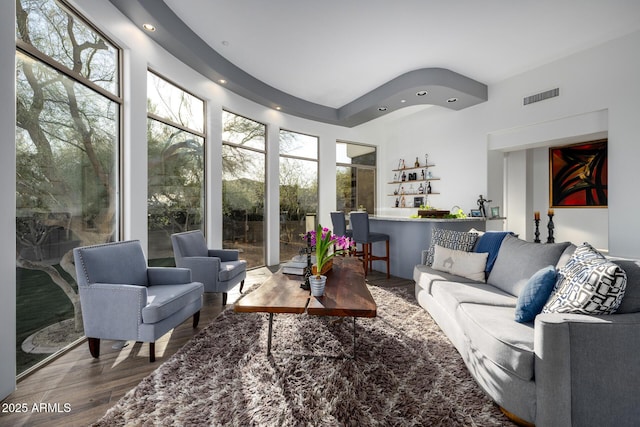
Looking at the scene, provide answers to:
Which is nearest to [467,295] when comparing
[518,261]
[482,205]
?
[518,261]

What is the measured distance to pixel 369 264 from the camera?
18.0ft

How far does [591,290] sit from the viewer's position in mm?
1523

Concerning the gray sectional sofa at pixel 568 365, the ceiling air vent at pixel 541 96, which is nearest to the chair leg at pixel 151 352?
the gray sectional sofa at pixel 568 365

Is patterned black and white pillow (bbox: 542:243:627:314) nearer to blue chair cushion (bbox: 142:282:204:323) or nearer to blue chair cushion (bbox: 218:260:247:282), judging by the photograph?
blue chair cushion (bbox: 142:282:204:323)

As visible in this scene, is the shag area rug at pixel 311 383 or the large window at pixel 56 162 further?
the large window at pixel 56 162

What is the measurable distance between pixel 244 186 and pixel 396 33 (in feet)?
11.0

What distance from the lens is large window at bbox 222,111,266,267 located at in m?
5.08

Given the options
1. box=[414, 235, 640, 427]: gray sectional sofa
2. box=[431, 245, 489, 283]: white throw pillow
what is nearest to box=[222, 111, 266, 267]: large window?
box=[431, 245, 489, 283]: white throw pillow

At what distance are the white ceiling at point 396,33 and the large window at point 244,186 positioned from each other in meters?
0.98

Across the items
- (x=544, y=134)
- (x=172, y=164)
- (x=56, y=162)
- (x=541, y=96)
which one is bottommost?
(x=56, y=162)

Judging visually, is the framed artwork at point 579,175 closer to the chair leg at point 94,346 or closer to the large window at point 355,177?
the large window at point 355,177

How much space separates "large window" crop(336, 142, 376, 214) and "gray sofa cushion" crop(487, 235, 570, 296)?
445 cm

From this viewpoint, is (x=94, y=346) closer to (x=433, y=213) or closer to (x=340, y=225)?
(x=340, y=225)

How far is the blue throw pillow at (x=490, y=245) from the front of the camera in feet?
10.1
